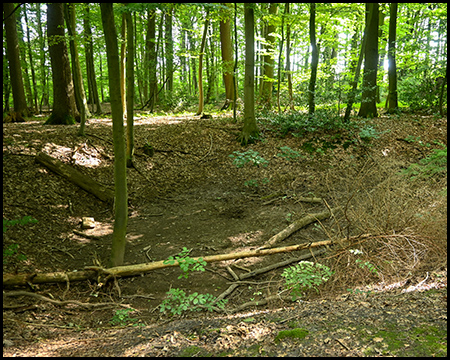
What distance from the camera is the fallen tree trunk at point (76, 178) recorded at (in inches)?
312

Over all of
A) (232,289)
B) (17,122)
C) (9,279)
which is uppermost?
(17,122)

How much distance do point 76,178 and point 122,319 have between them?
16.9ft

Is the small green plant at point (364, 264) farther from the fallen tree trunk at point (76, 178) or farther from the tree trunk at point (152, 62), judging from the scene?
the tree trunk at point (152, 62)

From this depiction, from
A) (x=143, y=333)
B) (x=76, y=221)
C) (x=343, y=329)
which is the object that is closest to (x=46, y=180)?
(x=76, y=221)

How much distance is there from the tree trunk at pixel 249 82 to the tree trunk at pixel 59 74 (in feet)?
21.5

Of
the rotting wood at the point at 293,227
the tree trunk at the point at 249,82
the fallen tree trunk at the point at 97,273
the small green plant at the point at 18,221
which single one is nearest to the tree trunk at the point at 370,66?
the tree trunk at the point at 249,82

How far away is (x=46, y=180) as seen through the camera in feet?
25.0

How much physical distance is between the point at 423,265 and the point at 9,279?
5499mm

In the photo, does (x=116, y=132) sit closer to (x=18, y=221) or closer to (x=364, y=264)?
(x=18, y=221)

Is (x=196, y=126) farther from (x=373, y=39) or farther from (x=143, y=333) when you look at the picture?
(x=143, y=333)

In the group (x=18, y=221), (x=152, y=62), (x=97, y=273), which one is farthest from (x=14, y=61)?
(x=18, y=221)

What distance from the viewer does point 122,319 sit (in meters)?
3.94

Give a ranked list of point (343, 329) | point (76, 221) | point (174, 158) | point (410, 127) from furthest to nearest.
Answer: point (410, 127), point (174, 158), point (76, 221), point (343, 329)

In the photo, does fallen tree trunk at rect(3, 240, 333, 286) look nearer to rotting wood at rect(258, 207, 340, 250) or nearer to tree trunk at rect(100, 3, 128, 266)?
tree trunk at rect(100, 3, 128, 266)
